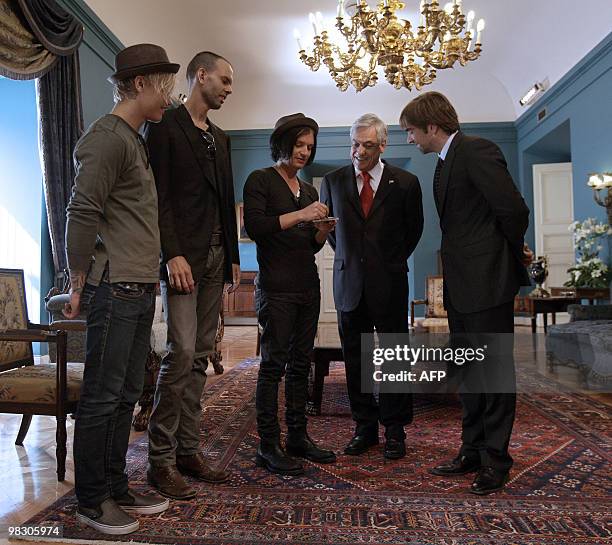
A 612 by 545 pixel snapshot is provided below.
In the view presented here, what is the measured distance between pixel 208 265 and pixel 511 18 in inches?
260

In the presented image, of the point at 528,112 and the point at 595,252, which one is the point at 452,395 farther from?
the point at 528,112

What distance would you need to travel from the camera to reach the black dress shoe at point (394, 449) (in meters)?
2.42

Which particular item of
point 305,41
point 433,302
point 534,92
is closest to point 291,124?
point 433,302

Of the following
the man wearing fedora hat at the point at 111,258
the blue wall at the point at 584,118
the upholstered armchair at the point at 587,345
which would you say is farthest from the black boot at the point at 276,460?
the blue wall at the point at 584,118

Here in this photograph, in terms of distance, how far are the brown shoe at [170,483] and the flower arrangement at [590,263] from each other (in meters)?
5.30

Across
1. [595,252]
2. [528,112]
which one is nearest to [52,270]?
[595,252]

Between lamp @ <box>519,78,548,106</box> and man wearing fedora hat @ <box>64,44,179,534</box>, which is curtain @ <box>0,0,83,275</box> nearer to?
man wearing fedora hat @ <box>64,44,179,534</box>

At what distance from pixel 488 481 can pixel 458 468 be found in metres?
0.21

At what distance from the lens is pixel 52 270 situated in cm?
493

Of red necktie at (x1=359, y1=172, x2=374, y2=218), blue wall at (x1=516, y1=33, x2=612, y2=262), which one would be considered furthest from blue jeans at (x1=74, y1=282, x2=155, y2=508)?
blue wall at (x1=516, y1=33, x2=612, y2=262)

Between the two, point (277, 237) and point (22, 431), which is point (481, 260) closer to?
point (277, 237)

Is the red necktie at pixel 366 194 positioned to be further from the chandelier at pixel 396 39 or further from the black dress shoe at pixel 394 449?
the chandelier at pixel 396 39

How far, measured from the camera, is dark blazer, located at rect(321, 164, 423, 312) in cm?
243

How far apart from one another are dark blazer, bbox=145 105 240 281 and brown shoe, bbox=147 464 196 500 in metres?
0.69
